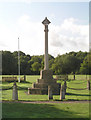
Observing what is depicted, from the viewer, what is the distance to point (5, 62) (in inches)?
1355

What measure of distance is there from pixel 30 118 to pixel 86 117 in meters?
2.40

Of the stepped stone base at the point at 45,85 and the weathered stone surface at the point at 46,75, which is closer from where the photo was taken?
the stepped stone base at the point at 45,85

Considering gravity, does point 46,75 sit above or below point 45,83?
above

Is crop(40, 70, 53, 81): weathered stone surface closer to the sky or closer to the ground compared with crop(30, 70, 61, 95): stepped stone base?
closer to the sky

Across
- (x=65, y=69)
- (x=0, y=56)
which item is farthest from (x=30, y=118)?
(x=65, y=69)

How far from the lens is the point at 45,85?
18.1 m

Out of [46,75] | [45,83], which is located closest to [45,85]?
[45,83]

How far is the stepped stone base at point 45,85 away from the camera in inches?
697

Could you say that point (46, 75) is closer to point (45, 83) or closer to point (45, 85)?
point (45, 83)

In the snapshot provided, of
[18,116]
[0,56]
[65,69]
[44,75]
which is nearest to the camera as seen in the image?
[18,116]

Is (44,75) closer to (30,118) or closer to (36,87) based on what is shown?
(36,87)

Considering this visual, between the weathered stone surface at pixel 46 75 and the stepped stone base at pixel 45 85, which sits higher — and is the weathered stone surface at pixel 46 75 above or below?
above

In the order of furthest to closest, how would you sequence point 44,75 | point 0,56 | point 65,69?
point 65,69 → point 0,56 → point 44,75

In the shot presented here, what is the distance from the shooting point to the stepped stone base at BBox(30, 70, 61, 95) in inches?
697
